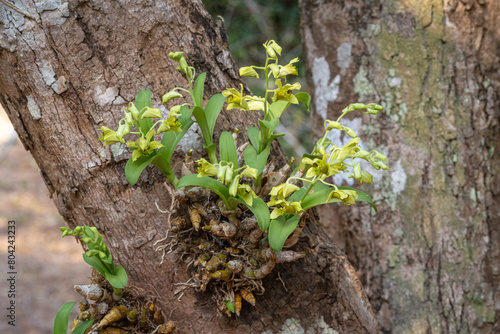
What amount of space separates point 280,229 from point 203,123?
1.25 ft

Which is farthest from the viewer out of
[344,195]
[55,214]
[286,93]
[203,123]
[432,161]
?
[55,214]

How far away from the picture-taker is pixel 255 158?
1.28 metres

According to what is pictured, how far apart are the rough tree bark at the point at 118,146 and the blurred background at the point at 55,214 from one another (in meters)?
3.48

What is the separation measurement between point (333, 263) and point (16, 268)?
4.98 metres

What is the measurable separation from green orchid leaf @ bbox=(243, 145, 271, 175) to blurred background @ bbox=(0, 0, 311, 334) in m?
3.71

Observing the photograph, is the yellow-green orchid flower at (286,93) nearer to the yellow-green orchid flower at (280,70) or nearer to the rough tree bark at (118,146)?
the yellow-green orchid flower at (280,70)

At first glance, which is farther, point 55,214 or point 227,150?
point 55,214

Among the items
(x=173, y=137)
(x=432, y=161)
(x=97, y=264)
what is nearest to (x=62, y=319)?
(x=97, y=264)

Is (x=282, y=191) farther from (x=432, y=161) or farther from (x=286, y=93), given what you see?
(x=432, y=161)

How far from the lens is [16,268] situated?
17.4 feet

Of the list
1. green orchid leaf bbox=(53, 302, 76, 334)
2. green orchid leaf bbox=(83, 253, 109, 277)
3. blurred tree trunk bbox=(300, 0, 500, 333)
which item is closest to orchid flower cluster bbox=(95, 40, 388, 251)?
green orchid leaf bbox=(83, 253, 109, 277)

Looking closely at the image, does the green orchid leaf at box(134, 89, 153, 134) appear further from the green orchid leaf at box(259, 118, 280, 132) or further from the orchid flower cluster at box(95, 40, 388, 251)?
the green orchid leaf at box(259, 118, 280, 132)

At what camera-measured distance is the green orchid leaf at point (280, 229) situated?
3.66 ft

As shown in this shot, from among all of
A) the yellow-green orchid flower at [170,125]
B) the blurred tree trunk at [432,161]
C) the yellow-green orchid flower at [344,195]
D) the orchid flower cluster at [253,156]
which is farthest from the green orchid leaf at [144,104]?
the blurred tree trunk at [432,161]
